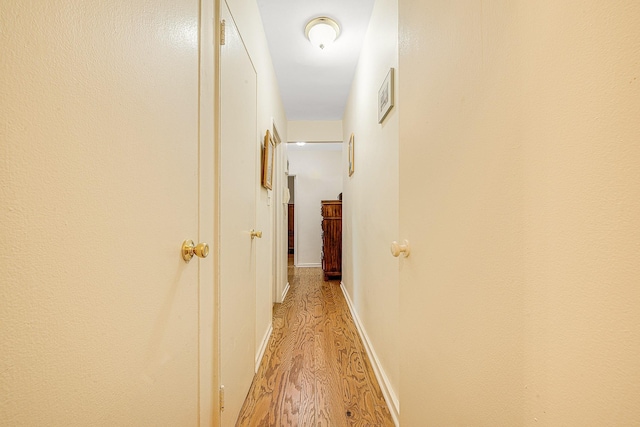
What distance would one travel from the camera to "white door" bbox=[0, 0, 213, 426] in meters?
0.36

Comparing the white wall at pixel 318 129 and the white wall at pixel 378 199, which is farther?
the white wall at pixel 318 129

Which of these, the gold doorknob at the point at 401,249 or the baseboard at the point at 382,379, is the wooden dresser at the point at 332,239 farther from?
the gold doorknob at the point at 401,249

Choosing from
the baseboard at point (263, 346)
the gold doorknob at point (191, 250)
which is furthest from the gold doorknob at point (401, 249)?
the baseboard at point (263, 346)

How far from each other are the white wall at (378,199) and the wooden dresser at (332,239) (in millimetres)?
1638

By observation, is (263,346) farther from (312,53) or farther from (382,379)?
(312,53)

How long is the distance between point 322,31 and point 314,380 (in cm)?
242

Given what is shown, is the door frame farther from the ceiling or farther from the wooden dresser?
the wooden dresser

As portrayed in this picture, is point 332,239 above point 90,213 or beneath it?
beneath

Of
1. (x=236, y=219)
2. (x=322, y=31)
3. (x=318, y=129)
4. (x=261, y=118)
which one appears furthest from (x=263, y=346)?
(x=318, y=129)

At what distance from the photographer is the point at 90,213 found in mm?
467

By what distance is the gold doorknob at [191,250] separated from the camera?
810mm

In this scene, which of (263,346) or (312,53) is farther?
(312,53)

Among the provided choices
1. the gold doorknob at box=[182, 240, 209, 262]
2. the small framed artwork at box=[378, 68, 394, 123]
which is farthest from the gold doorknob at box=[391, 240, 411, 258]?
the small framed artwork at box=[378, 68, 394, 123]

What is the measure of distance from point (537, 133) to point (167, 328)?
2.98 ft
